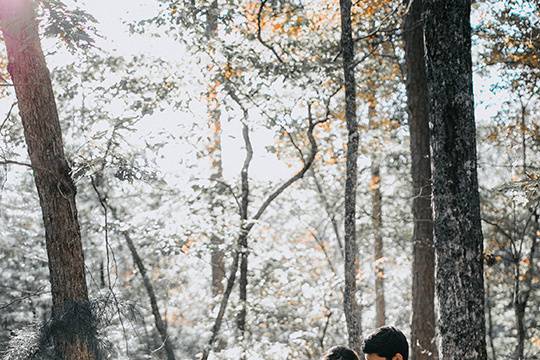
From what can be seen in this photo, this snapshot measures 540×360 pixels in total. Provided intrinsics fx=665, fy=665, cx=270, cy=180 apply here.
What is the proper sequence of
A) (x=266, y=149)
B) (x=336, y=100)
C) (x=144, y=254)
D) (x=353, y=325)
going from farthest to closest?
(x=144, y=254) < (x=336, y=100) < (x=266, y=149) < (x=353, y=325)

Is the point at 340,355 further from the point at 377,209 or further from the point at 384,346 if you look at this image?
the point at 377,209

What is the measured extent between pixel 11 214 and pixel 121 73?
200 inches

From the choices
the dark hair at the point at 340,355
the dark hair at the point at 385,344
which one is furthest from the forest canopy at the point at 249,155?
the dark hair at the point at 340,355

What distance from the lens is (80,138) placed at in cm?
1300

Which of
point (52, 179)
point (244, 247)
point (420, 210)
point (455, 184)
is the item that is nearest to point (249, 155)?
point (244, 247)

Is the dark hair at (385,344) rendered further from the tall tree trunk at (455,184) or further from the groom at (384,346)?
the tall tree trunk at (455,184)

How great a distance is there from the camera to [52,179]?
630 centimetres

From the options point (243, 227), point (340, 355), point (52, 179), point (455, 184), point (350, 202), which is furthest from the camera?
point (243, 227)

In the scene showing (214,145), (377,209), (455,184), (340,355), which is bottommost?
(340,355)

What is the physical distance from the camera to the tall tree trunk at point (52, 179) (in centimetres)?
616

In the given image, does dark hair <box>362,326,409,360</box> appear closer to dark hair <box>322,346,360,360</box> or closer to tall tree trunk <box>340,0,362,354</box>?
dark hair <box>322,346,360,360</box>

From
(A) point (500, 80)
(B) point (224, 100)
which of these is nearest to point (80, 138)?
(B) point (224, 100)

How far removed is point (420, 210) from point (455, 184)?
13.8ft

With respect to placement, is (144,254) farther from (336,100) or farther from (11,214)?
(336,100)
